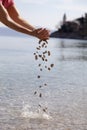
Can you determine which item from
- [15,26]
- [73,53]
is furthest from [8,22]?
[73,53]

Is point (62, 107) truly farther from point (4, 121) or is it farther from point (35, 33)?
point (35, 33)

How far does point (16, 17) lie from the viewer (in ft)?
16.9

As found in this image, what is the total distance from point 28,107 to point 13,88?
495 cm

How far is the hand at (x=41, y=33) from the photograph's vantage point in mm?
4672

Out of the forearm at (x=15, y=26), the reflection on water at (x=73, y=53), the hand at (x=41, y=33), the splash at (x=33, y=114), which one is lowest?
the splash at (x=33, y=114)

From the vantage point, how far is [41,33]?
4.68 metres

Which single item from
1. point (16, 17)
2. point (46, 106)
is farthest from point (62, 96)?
point (16, 17)

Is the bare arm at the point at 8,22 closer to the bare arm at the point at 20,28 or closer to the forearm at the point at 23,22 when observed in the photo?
the bare arm at the point at 20,28

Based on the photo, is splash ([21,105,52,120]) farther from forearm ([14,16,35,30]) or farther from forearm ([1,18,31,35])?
forearm ([1,18,31,35])

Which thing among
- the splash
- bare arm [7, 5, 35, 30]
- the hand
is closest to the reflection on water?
the splash

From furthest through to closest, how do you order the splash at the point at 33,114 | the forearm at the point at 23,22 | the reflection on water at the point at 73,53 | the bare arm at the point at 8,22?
the reflection on water at the point at 73,53, the splash at the point at 33,114, the forearm at the point at 23,22, the bare arm at the point at 8,22

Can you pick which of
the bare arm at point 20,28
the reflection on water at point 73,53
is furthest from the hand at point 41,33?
the reflection on water at point 73,53

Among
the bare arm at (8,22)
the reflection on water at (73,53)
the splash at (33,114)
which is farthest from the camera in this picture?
the reflection on water at (73,53)

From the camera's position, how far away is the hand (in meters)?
4.67
